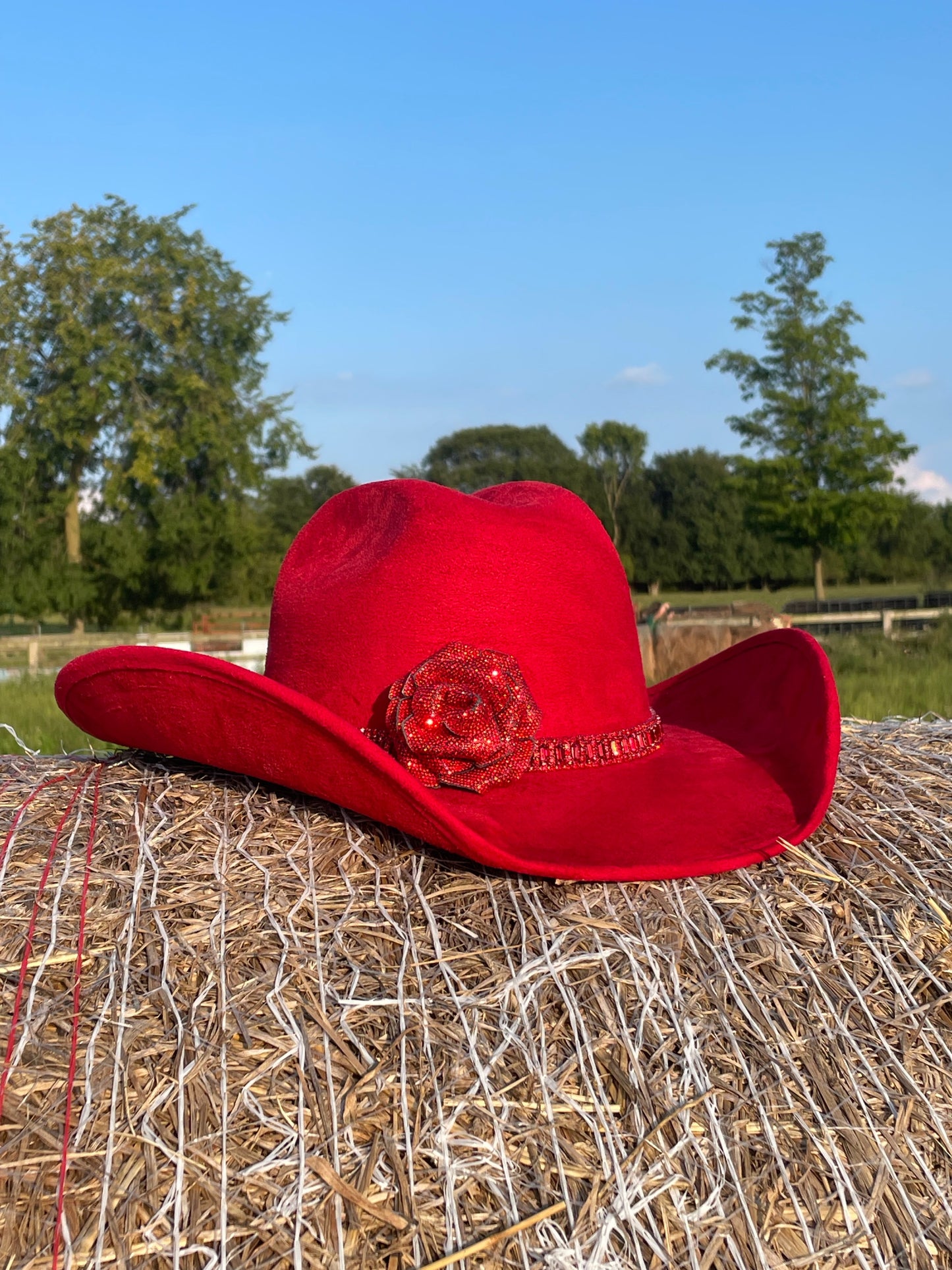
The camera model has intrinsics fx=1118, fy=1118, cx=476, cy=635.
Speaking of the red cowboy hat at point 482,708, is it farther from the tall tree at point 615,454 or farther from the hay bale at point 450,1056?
the tall tree at point 615,454

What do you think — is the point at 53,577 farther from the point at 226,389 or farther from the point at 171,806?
the point at 171,806

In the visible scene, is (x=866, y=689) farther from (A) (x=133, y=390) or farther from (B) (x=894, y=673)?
(A) (x=133, y=390)

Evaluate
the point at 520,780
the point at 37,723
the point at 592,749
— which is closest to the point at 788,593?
the point at 37,723

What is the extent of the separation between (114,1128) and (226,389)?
29.3 m

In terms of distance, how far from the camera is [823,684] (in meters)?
2.17

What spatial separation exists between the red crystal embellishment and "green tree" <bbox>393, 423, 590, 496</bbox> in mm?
50661

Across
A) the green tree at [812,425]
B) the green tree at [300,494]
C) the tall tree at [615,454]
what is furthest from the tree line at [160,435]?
the tall tree at [615,454]

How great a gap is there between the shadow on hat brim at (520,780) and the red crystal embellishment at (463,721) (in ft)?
0.16

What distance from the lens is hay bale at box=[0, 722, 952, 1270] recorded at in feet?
4.50

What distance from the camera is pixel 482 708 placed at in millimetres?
1913

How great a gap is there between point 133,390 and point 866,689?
2484cm

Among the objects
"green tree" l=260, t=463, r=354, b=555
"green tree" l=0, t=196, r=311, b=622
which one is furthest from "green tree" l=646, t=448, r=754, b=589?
"green tree" l=0, t=196, r=311, b=622

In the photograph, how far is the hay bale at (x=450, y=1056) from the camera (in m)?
1.37

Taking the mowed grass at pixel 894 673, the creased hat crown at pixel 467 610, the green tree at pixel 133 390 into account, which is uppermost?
the green tree at pixel 133 390
